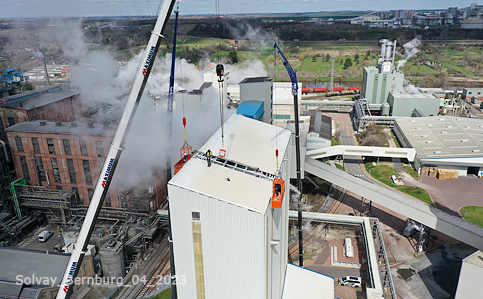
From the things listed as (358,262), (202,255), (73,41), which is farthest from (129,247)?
(73,41)

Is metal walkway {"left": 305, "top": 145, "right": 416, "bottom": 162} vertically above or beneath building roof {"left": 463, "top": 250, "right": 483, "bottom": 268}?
beneath

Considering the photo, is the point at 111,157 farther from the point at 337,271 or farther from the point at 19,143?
the point at 19,143

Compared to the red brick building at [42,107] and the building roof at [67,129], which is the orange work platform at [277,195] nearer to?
the building roof at [67,129]

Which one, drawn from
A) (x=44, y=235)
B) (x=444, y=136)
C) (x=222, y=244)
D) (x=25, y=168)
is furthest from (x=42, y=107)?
(x=444, y=136)

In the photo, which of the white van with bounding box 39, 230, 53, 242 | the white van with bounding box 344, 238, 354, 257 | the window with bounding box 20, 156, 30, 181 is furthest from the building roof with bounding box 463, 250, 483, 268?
the window with bounding box 20, 156, 30, 181

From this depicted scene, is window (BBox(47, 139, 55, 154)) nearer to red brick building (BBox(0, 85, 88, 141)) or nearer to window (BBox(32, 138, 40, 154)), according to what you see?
window (BBox(32, 138, 40, 154))

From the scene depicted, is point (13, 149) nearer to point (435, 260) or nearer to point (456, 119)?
point (435, 260)

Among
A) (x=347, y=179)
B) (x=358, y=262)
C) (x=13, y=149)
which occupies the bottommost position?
(x=358, y=262)

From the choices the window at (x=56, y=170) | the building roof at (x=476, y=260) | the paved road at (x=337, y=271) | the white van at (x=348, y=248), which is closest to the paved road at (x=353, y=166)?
the white van at (x=348, y=248)
